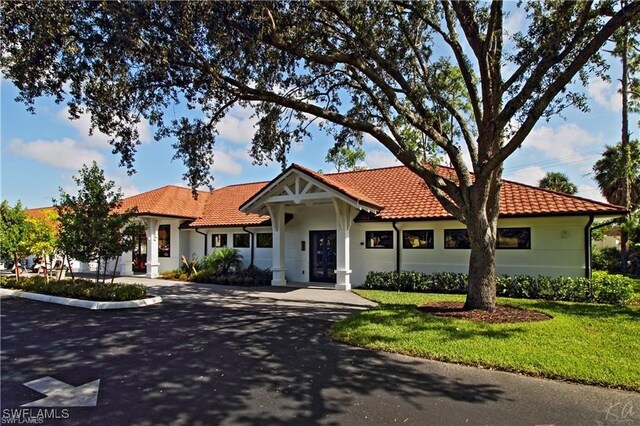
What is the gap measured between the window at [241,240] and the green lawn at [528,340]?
1163 cm

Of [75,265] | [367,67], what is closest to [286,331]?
[367,67]

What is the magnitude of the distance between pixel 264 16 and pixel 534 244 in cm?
1193

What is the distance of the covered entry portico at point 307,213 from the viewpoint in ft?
51.5

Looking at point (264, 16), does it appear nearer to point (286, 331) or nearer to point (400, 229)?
point (286, 331)

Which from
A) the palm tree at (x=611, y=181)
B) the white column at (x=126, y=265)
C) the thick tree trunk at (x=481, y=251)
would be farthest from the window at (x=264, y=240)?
the palm tree at (x=611, y=181)

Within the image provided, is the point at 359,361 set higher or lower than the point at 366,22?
lower

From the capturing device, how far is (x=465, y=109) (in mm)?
15578

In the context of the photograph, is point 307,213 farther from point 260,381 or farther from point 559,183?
point 559,183

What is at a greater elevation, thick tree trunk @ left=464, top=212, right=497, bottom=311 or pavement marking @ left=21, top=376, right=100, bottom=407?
thick tree trunk @ left=464, top=212, right=497, bottom=311

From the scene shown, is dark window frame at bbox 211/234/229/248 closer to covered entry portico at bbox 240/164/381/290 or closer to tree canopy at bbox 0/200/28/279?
covered entry portico at bbox 240/164/381/290

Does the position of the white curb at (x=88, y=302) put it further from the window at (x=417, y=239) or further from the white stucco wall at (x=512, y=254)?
the window at (x=417, y=239)

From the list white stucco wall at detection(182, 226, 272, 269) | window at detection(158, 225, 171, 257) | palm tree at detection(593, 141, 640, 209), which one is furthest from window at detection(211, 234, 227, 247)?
palm tree at detection(593, 141, 640, 209)

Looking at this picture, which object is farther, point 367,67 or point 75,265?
point 75,265

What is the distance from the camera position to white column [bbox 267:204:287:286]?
57.1 feet
